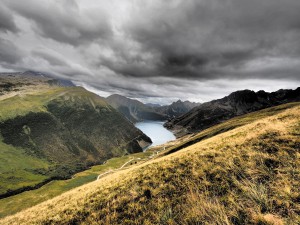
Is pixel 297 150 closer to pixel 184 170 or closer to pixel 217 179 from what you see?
pixel 217 179

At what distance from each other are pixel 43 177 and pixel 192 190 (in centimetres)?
22329

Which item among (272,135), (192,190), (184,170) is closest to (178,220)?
(192,190)

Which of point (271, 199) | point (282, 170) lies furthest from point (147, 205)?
point (282, 170)

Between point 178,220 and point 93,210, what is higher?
point 178,220

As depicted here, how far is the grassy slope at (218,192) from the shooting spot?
640 centimetres

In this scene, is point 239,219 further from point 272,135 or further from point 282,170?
point 272,135

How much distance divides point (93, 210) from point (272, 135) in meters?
13.9

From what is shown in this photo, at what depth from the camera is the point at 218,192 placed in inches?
330

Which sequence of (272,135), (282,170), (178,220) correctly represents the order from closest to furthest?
1. (178,220)
2. (282,170)
3. (272,135)

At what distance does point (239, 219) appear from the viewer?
6.07m

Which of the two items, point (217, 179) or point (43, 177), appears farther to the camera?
point (43, 177)

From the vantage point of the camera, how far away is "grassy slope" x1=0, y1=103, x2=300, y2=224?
6398 millimetres

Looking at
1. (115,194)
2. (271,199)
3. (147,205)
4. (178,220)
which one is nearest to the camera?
(271,199)

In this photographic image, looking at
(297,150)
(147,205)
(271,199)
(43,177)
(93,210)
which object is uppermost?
(297,150)
